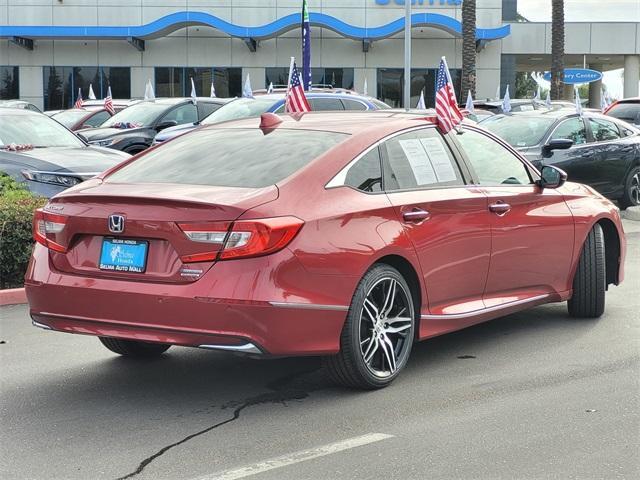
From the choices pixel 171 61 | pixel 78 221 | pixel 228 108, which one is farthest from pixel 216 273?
pixel 171 61

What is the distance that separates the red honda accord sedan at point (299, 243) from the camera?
4742 millimetres

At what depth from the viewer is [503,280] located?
20.8 ft

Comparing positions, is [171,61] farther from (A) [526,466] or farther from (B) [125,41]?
(A) [526,466]

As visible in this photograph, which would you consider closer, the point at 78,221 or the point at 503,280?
the point at 78,221

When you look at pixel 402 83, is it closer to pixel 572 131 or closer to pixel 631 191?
pixel 631 191

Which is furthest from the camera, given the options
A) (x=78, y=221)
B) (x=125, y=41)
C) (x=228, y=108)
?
(x=125, y=41)

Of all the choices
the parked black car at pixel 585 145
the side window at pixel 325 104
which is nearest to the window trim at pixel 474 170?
the parked black car at pixel 585 145

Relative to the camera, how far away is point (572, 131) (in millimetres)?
14430

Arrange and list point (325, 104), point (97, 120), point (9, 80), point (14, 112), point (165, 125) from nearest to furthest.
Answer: point (14, 112), point (325, 104), point (165, 125), point (97, 120), point (9, 80)

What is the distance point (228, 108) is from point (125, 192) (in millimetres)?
11570

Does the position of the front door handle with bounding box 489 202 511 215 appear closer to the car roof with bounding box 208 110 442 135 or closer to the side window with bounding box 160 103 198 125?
the car roof with bounding box 208 110 442 135

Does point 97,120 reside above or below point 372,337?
above

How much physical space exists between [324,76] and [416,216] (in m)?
38.2

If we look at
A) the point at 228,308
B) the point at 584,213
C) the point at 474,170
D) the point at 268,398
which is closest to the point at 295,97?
the point at 584,213
